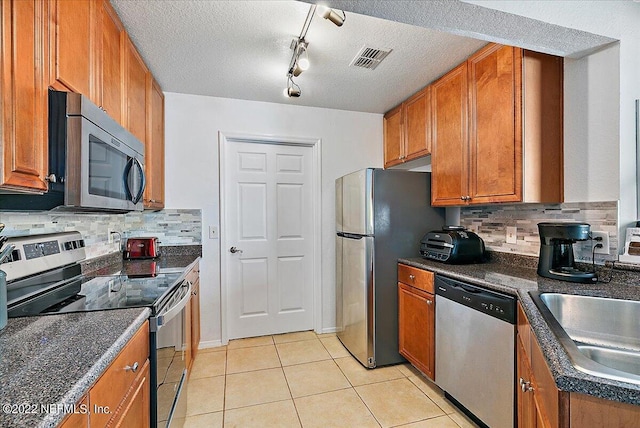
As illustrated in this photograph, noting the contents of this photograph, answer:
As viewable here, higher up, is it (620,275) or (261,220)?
(261,220)

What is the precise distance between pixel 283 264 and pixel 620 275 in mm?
2526

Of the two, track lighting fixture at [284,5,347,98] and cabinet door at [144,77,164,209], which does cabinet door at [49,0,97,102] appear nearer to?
cabinet door at [144,77,164,209]

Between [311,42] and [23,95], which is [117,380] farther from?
[311,42]

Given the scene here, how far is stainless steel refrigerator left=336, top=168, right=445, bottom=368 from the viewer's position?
2.45m

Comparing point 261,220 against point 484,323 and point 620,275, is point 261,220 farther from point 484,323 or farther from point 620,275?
point 620,275

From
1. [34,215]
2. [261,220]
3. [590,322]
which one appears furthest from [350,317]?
[34,215]

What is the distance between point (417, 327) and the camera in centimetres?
225

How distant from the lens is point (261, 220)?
311 cm

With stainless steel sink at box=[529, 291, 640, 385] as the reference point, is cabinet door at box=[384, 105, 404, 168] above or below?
above

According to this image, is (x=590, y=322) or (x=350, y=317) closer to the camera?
(x=590, y=322)

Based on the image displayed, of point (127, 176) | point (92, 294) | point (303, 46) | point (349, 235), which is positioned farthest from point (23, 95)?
point (349, 235)

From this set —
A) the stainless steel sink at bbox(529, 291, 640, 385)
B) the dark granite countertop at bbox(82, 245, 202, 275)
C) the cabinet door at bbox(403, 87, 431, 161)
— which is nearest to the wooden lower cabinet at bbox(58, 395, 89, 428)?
the stainless steel sink at bbox(529, 291, 640, 385)

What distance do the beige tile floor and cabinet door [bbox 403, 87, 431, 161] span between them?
1.86m

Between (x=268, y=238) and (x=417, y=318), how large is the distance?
5.32 feet
